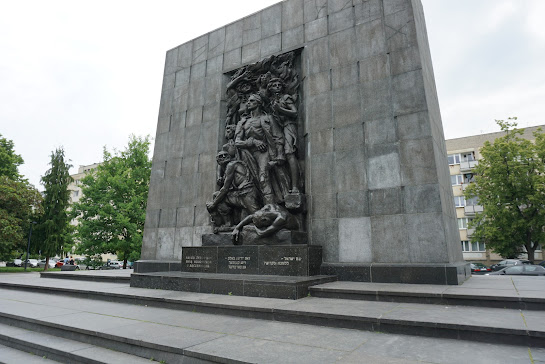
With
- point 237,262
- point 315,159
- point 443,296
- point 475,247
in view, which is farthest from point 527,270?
point 475,247

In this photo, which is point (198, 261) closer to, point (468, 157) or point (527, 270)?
point (527, 270)

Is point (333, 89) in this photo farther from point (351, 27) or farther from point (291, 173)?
point (291, 173)

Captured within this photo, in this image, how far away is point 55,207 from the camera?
130ft

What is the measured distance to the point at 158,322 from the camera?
6059mm

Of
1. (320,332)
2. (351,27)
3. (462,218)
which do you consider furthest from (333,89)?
(462,218)

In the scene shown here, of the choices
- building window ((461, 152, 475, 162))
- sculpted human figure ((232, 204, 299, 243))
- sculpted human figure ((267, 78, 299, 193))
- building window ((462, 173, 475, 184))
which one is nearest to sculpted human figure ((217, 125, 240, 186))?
sculpted human figure ((267, 78, 299, 193))

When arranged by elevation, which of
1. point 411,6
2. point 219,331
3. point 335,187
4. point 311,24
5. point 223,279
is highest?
point 311,24

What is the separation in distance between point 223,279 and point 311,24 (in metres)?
9.46

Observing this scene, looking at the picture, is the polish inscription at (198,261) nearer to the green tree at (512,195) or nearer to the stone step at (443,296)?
the stone step at (443,296)

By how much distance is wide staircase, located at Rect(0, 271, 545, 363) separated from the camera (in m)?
4.31

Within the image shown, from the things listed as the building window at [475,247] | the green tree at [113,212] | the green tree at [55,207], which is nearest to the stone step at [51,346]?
the green tree at [113,212]

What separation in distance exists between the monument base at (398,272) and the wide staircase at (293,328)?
56 cm

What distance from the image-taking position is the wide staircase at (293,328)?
14.1 feet

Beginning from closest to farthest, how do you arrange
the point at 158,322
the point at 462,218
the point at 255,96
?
the point at 158,322, the point at 255,96, the point at 462,218
